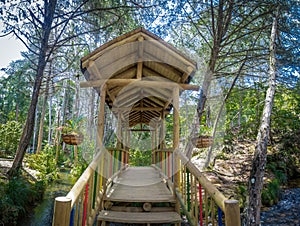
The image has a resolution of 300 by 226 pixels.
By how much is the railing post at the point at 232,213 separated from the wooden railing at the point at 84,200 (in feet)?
4.04

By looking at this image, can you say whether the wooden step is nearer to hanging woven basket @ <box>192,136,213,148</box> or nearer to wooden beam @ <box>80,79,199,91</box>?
hanging woven basket @ <box>192,136,213,148</box>

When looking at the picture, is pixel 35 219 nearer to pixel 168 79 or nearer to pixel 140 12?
pixel 168 79

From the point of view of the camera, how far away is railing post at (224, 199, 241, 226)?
1.61m

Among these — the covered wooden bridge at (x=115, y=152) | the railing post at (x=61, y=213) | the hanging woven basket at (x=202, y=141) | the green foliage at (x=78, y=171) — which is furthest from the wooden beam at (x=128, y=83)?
the green foliage at (x=78, y=171)

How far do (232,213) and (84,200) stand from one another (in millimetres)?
1614

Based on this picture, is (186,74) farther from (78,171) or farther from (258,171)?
(78,171)

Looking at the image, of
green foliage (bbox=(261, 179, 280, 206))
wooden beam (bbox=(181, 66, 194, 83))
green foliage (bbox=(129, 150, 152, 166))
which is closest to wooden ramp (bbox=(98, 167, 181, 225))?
wooden beam (bbox=(181, 66, 194, 83))

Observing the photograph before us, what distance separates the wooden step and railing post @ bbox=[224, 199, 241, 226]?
65.1 inches

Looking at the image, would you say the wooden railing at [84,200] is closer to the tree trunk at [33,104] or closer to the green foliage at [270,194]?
the tree trunk at [33,104]

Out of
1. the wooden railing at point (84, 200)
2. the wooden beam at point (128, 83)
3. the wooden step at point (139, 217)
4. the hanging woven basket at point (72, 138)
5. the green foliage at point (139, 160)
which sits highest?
the wooden beam at point (128, 83)

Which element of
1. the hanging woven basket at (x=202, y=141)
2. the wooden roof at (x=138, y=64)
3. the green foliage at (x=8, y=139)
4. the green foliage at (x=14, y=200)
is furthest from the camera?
the green foliage at (x=8, y=139)

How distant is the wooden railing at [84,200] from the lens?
163cm

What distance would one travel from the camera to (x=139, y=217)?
3162 millimetres

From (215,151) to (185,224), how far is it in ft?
21.7
